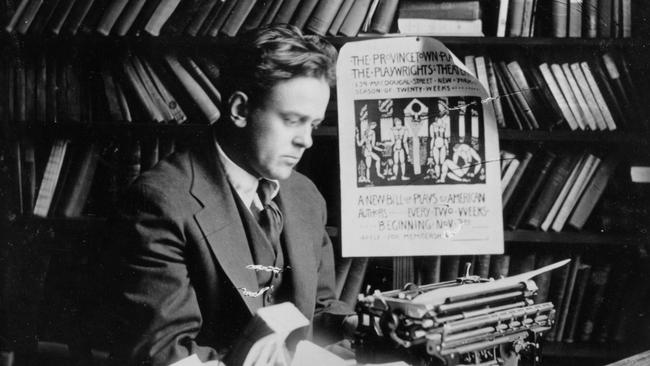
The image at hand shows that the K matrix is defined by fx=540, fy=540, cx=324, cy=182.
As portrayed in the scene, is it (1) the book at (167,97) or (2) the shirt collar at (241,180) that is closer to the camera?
(2) the shirt collar at (241,180)

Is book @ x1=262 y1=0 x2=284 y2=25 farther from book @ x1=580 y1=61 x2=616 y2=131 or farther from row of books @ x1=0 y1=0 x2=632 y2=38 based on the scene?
book @ x1=580 y1=61 x2=616 y2=131

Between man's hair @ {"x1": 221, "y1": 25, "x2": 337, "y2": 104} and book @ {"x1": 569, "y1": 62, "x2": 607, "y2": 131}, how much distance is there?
1.74 feet

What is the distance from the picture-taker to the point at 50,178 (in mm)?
1188

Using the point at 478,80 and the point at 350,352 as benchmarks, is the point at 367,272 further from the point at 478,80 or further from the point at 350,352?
the point at 478,80

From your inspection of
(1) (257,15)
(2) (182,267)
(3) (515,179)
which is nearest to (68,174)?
(2) (182,267)

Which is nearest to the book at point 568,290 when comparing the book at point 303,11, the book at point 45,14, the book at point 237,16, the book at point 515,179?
the book at point 515,179

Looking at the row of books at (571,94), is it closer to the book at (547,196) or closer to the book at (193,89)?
the book at (547,196)

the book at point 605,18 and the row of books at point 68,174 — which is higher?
the book at point 605,18

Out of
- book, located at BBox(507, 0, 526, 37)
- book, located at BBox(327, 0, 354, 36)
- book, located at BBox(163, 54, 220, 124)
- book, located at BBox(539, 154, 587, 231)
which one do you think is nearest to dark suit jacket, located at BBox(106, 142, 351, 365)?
book, located at BBox(163, 54, 220, 124)

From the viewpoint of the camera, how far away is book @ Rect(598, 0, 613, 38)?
116 centimetres

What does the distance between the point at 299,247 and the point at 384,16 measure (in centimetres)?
52

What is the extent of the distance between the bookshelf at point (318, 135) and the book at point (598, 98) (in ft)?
0.07

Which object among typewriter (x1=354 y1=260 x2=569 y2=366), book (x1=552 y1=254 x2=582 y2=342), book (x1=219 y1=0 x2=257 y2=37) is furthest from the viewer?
book (x1=552 y1=254 x2=582 y2=342)

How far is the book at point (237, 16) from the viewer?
3.71 ft
